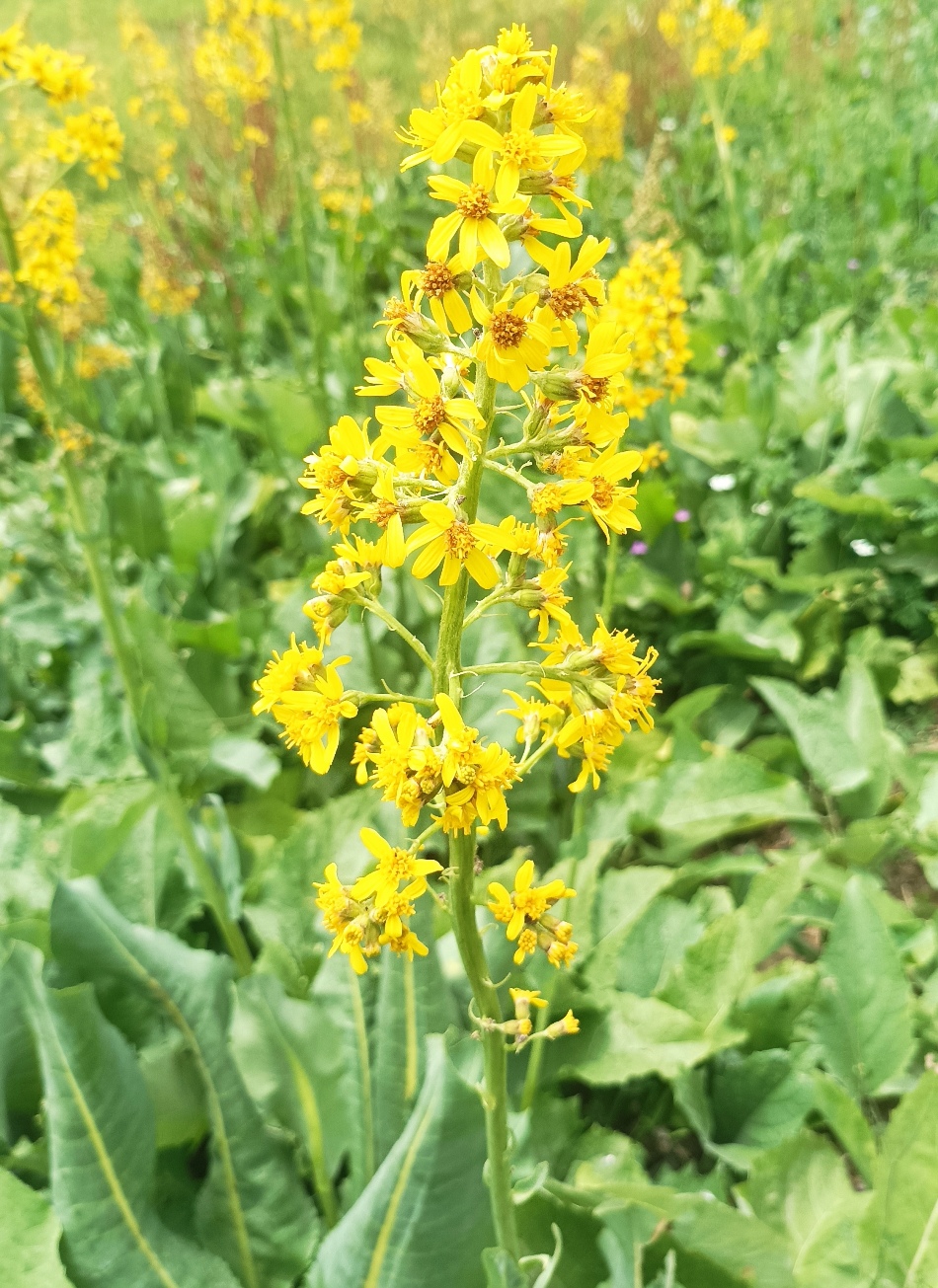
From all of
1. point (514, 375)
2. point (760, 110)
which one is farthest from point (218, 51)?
point (760, 110)

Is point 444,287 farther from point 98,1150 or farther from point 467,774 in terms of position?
point 98,1150

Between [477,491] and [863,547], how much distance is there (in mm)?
2829

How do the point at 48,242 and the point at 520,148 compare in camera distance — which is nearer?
the point at 520,148

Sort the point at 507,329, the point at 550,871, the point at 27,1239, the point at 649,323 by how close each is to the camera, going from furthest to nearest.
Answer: the point at 649,323
the point at 550,871
the point at 27,1239
the point at 507,329

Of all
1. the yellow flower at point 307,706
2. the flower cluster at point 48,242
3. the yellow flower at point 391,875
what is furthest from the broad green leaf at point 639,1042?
the flower cluster at point 48,242

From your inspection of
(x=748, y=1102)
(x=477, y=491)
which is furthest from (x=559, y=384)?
(x=748, y=1102)

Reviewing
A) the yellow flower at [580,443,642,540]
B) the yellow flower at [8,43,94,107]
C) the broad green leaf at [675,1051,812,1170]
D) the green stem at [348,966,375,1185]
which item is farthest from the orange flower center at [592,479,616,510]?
the yellow flower at [8,43,94,107]

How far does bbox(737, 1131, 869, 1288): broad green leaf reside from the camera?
1850mm

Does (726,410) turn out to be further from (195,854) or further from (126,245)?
(126,245)

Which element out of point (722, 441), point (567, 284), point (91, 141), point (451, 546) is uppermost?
point (91, 141)

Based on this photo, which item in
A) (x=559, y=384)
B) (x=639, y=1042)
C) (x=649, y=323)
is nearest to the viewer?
(x=559, y=384)

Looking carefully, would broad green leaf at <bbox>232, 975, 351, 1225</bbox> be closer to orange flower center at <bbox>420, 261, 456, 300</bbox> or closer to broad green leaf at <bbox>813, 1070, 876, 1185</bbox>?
broad green leaf at <bbox>813, 1070, 876, 1185</bbox>

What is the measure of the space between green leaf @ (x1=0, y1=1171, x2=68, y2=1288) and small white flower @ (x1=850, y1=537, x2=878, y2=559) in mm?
3211

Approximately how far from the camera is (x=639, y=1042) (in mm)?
2143
